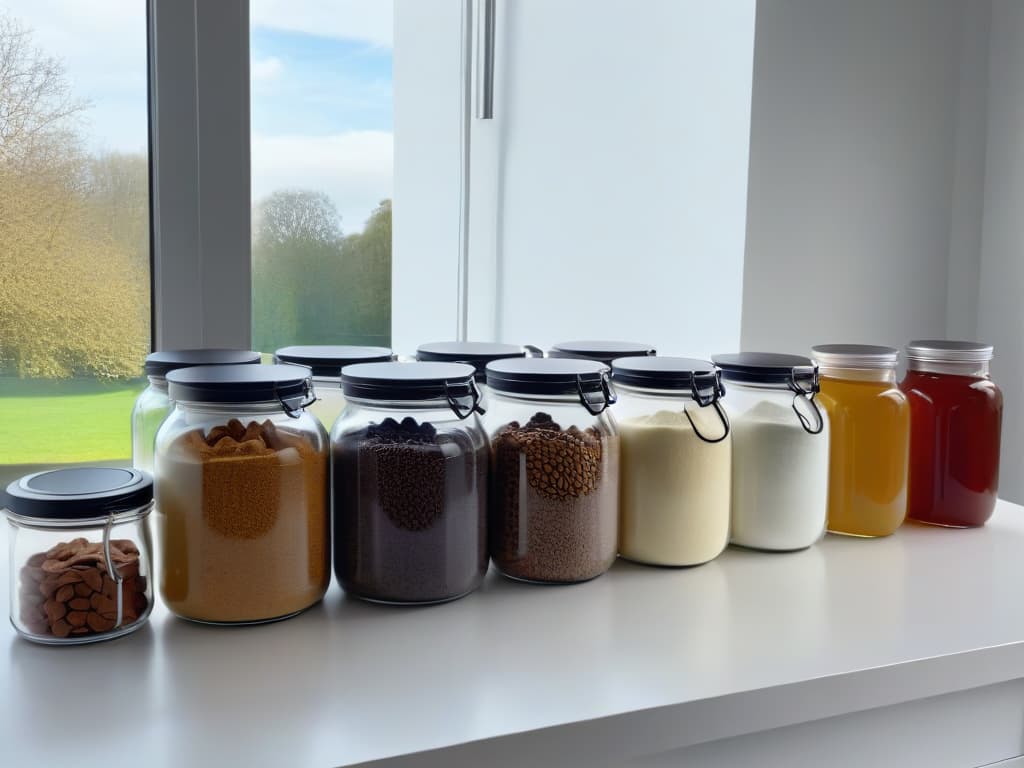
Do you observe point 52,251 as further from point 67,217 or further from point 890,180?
point 890,180

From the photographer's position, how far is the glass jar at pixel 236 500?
2.45ft

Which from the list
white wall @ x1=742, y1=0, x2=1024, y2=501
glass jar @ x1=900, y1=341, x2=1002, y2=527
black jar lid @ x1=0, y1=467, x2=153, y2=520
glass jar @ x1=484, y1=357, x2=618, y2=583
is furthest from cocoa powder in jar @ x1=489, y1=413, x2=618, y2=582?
white wall @ x1=742, y1=0, x2=1024, y2=501

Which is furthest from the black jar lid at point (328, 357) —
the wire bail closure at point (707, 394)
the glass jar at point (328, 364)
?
the wire bail closure at point (707, 394)

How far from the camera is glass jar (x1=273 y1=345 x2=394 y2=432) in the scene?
0.97 m

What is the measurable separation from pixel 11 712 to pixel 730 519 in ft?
2.40

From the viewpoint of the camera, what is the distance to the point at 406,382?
0.79m

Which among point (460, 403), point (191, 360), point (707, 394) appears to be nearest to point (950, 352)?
point (707, 394)

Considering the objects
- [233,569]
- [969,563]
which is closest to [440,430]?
[233,569]

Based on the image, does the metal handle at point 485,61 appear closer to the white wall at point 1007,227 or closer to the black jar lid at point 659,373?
the white wall at point 1007,227

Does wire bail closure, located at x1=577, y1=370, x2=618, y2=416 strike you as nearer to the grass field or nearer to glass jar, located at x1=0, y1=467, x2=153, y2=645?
glass jar, located at x1=0, y1=467, x2=153, y2=645

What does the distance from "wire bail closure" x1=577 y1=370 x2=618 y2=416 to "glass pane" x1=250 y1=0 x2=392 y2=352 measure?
978 mm

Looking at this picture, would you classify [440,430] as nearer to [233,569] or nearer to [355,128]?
[233,569]

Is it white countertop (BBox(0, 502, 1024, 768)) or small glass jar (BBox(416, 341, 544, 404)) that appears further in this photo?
small glass jar (BBox(416, 341, 544, 404))

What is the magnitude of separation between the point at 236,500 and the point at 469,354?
1.20ft
